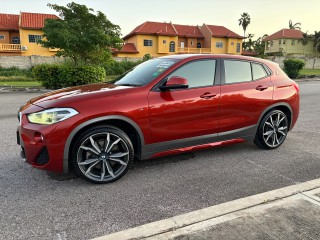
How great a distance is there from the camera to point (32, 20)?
39469 mm

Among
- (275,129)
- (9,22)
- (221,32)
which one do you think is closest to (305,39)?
(221,32)

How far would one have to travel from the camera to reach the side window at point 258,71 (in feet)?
15.7

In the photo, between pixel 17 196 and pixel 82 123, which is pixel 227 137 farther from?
pixel 17 196

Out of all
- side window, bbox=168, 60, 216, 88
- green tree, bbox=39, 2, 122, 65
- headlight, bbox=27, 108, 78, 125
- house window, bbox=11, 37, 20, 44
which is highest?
house window, bbox=11, 37, 20, 44

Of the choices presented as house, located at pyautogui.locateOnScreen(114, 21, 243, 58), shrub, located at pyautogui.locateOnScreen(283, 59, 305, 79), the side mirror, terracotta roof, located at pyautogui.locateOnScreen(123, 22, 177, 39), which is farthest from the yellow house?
the side mirror

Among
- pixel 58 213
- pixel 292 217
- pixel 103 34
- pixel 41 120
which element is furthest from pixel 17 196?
pixel 103 34

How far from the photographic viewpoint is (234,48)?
53.2 meters

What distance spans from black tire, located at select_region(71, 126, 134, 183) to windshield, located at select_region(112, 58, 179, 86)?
0.86 meters

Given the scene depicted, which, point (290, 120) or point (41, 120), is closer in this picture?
point (41, 120)

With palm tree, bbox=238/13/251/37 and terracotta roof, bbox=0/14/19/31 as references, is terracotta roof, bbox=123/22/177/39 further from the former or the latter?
palm tree, bbox=238/13/251/37

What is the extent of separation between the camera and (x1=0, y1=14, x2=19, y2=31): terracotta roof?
4058cm

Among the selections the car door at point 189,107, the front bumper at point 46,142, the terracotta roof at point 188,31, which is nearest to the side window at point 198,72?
the car door at point 189,107

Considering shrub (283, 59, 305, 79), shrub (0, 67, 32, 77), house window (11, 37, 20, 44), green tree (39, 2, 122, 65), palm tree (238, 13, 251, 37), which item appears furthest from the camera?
palm tree (238, 13, 251, 37)

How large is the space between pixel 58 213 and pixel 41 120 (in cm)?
110
